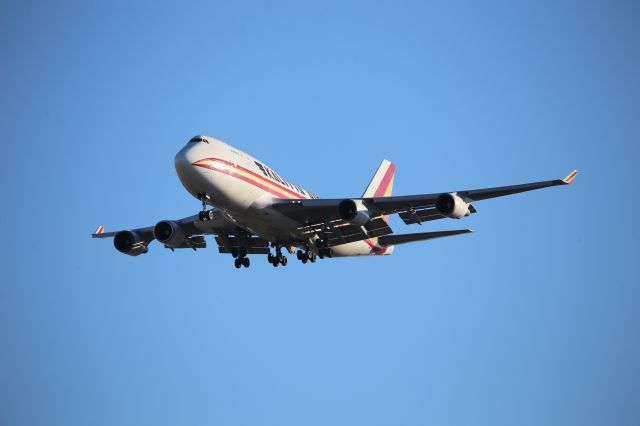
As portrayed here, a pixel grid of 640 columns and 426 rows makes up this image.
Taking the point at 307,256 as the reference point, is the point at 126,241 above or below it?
below

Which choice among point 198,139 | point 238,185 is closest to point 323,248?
point 238,185

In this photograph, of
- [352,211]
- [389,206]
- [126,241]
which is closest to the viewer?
[352,211]

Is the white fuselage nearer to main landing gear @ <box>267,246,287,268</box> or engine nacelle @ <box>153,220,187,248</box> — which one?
main landing gear @ <box>267,246,287,268</box>

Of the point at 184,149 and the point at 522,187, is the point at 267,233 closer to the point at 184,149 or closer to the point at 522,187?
the point at 184,149

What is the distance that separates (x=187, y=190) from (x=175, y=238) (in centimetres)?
766

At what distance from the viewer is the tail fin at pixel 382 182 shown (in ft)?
188

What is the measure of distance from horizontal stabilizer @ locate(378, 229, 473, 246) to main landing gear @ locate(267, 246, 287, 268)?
6.76 m

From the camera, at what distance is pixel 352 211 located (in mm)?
44531

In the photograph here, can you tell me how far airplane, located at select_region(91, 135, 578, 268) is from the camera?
1663 inches

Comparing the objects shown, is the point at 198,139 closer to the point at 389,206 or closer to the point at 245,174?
the point at 245,174

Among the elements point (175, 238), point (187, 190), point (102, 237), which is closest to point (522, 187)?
point (187, 190)

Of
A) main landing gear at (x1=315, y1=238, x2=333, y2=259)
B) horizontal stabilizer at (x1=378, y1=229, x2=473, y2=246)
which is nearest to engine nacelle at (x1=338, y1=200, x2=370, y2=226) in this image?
main landing gear at (x1=315, y1=238, x2=333, y2=259)

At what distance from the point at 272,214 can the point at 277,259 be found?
16.1 ft

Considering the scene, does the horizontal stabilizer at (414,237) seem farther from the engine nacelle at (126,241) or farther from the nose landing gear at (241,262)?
the engine nacelle at (126,241)
